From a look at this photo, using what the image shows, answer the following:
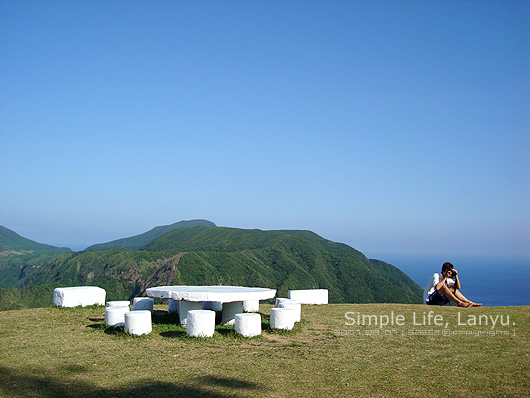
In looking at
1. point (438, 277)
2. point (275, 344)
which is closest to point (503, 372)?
point (275, 344)

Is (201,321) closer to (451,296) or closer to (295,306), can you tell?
(295,306)

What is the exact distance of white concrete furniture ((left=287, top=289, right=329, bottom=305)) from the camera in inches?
714

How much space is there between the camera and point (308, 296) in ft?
59.9

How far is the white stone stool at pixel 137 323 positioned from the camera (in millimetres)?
11078

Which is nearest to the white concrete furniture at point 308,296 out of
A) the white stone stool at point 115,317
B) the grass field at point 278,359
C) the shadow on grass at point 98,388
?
the grass field at point 278,359

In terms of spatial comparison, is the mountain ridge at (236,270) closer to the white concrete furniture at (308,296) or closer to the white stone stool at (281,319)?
the white concrete furniture at (308,296)

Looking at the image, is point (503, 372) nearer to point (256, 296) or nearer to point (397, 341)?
point (397, 341)

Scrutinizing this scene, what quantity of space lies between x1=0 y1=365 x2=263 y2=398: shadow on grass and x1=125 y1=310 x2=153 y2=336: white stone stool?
3225mm

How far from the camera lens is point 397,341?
10.9 meters

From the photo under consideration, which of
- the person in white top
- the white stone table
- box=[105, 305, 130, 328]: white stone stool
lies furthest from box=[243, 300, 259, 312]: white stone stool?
the person in white top

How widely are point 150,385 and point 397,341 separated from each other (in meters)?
6.05

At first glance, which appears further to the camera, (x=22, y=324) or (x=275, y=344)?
(x=22, y=324)

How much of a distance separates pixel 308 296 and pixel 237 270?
3724 inches

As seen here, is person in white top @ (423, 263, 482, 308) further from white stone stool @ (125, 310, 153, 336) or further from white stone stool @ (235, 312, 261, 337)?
white stone stool @ (125, 310, 153, 336)
